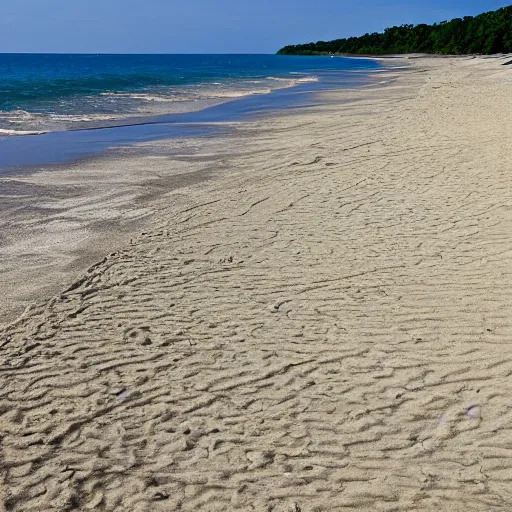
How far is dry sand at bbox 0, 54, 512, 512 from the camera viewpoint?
10.5 ft

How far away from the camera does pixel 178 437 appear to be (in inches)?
141

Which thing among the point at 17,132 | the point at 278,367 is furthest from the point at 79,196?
the point at 17,132

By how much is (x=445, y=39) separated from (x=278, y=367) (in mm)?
121941

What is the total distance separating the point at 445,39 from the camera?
113 m

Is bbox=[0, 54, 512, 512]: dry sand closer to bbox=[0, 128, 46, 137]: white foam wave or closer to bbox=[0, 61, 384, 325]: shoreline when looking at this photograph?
bbox=[0, 61, 384, 325]: shoreline

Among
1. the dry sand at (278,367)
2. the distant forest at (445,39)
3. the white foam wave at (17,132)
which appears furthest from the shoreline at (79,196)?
the distant forest at (445,39)

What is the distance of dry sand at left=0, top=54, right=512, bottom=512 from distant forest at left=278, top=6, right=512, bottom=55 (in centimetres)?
9208

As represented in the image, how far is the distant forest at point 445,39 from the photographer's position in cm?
9000

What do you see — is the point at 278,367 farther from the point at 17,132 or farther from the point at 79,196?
the point at 17,132

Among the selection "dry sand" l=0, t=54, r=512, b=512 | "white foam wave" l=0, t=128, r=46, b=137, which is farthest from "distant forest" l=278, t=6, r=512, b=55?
"dry sand" l=0, t=54, r=512, b=512

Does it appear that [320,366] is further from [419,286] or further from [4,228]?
[4,228]

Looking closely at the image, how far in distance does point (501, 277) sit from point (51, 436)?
408 cm

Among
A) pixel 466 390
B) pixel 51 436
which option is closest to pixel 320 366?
pixel 466 390

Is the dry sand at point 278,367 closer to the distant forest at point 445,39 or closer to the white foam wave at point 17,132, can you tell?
the white foam wave at point 17,132
